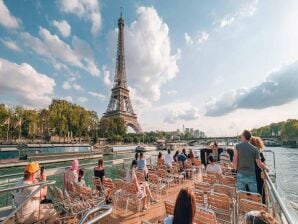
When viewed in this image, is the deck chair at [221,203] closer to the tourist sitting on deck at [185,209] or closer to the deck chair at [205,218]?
the deck chair at [205,218]

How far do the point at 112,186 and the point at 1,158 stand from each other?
3124 centimetres

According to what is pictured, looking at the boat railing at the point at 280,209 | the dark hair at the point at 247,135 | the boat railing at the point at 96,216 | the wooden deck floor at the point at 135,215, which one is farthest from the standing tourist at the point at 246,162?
the boat railing at the point at 96,216

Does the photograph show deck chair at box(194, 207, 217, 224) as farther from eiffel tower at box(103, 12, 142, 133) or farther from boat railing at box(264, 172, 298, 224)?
eiffel tower at box(103, 12, 142, 133)

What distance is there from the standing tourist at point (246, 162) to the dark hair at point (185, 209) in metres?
3.34

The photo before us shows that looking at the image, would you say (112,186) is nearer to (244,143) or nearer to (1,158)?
(244,143)

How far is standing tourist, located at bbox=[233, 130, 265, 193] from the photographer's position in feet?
19.0

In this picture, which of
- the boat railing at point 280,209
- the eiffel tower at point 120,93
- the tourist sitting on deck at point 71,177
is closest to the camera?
the boat railing at point 280,209

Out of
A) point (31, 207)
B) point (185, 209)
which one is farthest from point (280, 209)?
point (31, 207)

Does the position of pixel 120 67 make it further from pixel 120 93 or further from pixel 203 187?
pixel 203 187

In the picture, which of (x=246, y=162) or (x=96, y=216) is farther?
(x=246, y=162)

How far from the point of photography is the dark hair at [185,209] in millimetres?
2898

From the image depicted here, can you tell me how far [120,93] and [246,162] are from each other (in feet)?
293

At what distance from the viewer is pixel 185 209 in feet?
9.59

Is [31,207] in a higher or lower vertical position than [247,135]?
lower
